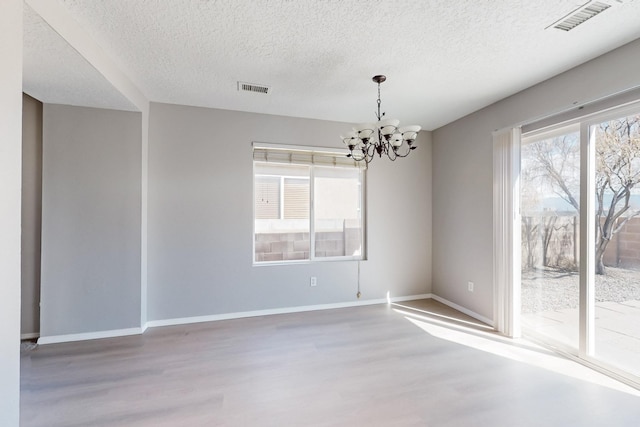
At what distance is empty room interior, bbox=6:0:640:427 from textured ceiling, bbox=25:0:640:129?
0.07ft

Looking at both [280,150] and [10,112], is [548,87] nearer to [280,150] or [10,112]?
[280,150]

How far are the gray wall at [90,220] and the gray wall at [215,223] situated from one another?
263 mm

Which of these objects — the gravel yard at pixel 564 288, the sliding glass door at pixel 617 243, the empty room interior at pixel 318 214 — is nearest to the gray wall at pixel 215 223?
the empty room interior at pixel 318 214

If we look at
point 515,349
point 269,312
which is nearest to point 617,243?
point 515,349

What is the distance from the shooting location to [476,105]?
3.42 m

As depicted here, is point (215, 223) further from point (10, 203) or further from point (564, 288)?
point (564, 288)

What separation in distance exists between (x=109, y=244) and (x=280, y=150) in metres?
→ 2.28

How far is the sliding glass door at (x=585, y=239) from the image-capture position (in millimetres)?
2256

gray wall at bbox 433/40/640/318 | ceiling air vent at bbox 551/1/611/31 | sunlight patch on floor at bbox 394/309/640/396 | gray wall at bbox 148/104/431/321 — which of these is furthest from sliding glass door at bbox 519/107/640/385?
gray wall at bbox 148/104/431/321

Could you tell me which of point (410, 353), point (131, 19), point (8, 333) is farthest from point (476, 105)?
point (8, 333)

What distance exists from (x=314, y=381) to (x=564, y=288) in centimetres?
262

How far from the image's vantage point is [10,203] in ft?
4.44

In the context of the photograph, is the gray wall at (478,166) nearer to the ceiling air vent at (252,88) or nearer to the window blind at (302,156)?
the window blind at (302,156)

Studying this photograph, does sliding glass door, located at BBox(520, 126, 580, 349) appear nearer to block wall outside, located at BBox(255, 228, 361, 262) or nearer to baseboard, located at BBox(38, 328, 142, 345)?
block wall outside, located at BBox(255, 228, 361, 262)
